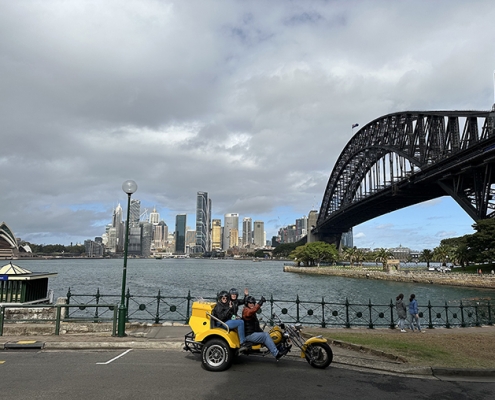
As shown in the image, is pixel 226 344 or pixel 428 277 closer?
pixel 226 344

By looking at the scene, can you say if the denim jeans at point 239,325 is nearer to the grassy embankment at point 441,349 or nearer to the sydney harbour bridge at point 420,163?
the grassy embankment at point 441,349

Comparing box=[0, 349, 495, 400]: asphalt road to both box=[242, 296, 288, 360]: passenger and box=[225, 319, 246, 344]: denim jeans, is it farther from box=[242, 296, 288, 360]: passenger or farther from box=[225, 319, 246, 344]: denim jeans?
box=[225, 319, 246, 344]: denim jeans

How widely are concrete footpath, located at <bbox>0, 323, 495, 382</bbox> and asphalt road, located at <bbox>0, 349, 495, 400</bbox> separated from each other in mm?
504

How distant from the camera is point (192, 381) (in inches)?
316

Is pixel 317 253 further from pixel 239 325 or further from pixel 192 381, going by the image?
pixel 192 381

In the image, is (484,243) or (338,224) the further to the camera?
(338,224)

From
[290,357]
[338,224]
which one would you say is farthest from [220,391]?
[338,224]

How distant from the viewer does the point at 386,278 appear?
260ft

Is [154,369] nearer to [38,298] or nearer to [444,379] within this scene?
[444,379]

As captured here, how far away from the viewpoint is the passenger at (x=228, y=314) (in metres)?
9.23

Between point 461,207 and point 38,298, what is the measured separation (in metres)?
66.3

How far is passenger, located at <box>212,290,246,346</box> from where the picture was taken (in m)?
9.23

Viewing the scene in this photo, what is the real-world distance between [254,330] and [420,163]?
255 feet

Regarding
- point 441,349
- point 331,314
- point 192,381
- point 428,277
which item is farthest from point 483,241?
point 192,381
